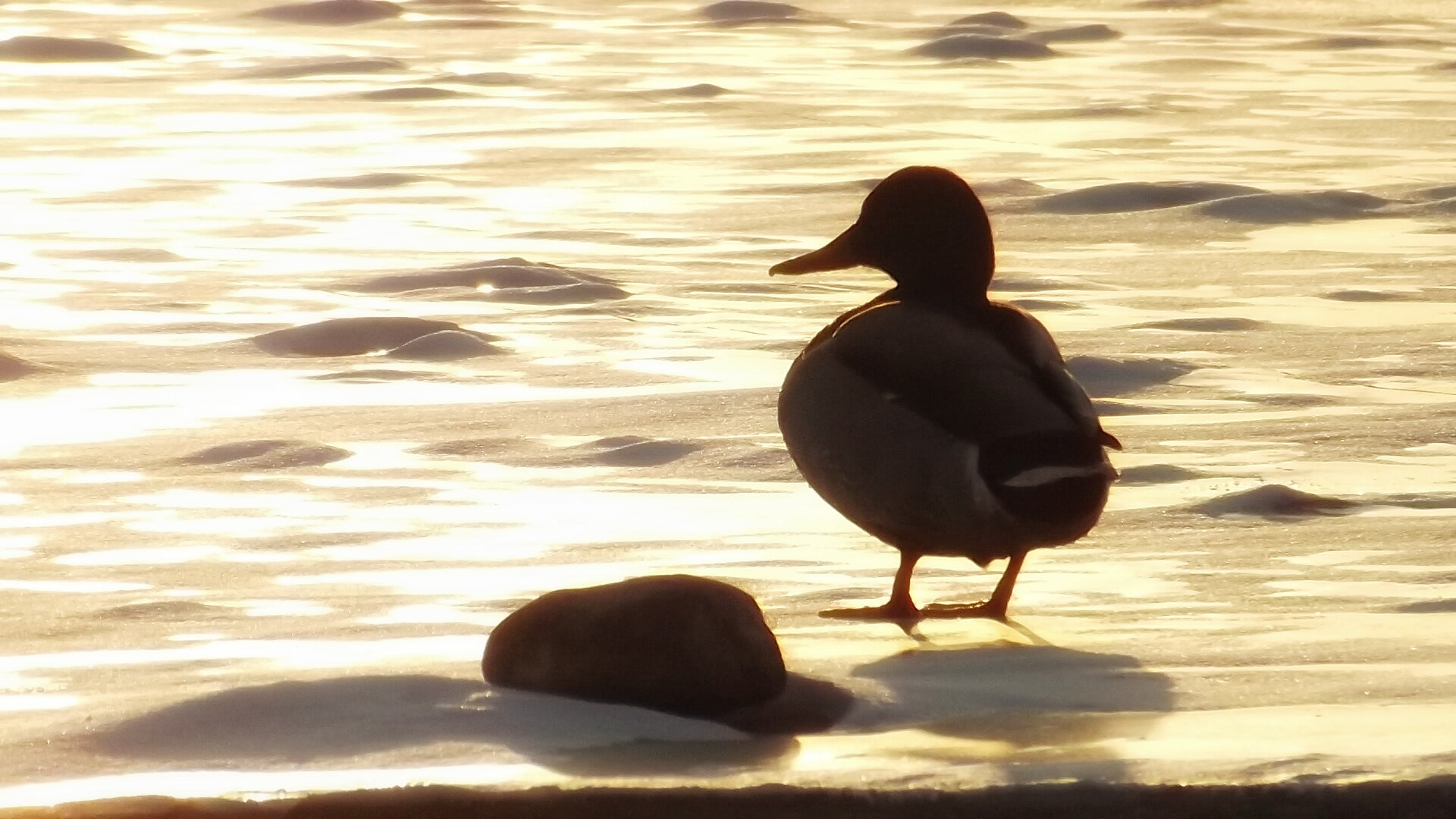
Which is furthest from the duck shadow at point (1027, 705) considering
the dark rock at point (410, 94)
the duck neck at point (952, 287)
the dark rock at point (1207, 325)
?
the dark rock at point (410, 94)

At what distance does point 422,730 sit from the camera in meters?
3.01

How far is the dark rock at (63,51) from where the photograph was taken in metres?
11.9

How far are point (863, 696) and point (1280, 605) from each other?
0.94m

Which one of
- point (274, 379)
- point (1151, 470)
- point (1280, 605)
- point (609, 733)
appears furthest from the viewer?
point (274, 379)

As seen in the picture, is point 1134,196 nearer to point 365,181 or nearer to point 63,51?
point 365,181

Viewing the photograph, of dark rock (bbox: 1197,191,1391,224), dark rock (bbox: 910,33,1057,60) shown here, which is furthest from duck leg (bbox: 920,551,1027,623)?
dark rock (bbox: 910,33,1057,60)

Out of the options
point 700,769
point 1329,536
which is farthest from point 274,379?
point 700,769

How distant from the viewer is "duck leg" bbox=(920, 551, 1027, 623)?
379 centimetres

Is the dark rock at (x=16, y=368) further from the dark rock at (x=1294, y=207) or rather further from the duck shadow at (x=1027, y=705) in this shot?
the dark rock at (x=1294, y=207)

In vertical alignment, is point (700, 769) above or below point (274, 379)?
above

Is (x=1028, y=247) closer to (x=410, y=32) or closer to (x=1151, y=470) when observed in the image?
(x=1151, y=470)

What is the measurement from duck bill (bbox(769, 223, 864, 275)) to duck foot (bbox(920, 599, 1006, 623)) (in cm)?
77

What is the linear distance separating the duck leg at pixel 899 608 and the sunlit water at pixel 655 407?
0.05 meters

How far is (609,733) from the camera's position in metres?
3.02
